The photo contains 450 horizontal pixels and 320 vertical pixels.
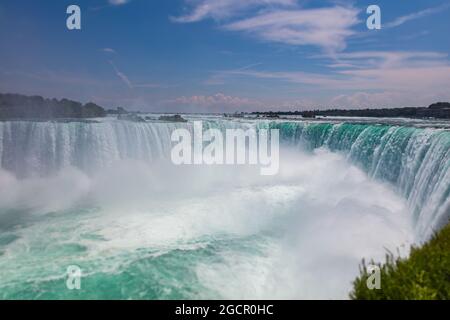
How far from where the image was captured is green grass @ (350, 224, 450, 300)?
4.35 meters

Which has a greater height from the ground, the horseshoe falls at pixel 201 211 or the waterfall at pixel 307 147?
the waterfall at pixel 307 147

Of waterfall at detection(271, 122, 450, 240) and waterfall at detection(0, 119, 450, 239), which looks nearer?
waterfall at detection(271, 122, 450, 240)

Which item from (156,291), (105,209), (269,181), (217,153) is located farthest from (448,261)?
(217,153)

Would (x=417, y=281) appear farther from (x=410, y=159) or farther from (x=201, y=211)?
(x=201, y=211)

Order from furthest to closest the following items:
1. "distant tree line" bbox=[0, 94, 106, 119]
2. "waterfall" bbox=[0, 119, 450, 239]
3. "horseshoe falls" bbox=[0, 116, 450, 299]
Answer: "distant tree line" bbox=[0, 94, 106, 119] → "waterfall" bbox=[0, 119, 450, 239] → "horseshoe falls" bbox=[0, 116, 450, 299]

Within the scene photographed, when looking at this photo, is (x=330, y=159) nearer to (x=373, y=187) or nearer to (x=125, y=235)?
(x=373, y=187)

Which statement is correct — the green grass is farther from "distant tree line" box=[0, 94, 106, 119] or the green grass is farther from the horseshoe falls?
"distant tree line" box=[0, 94, 106, 119]

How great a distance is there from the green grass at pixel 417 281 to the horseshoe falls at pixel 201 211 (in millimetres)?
3113

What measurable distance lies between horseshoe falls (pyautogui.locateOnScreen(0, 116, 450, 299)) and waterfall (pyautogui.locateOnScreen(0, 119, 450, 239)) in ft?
0.26

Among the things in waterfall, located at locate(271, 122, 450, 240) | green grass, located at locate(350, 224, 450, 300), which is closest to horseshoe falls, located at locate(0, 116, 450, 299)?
waterfall, located at locate(271, 122, 450, 240)

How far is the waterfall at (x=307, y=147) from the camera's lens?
39.9 feet

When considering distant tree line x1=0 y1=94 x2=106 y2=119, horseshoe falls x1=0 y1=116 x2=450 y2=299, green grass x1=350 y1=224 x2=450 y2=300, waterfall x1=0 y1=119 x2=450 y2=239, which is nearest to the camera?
green grass x1=350 y1=224 x2=450 y2=300

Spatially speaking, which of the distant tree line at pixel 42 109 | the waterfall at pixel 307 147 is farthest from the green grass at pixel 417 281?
the distant tree line at pixel 42 109

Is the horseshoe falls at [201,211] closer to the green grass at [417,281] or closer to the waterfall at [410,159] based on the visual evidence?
the waterfall at [410,159]
